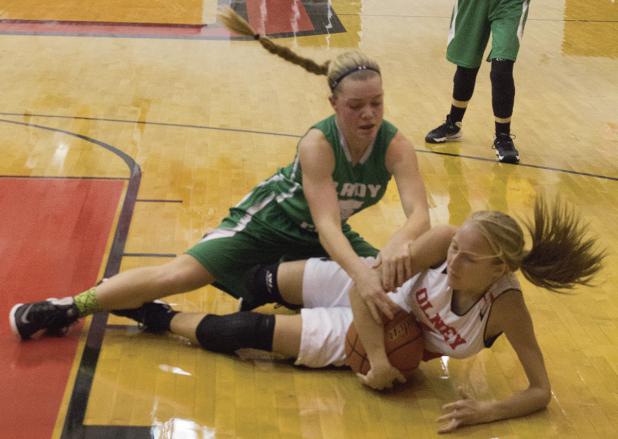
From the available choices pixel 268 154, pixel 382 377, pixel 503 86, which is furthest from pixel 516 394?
pixel 503 86

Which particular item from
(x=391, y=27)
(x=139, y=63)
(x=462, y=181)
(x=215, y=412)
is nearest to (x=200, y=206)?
(x=462, y=181)

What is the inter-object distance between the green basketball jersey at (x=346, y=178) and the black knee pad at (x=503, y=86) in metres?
2.72

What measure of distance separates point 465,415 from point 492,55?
3.51 m

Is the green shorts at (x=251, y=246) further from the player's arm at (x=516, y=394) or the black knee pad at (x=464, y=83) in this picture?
the black knee pad at (x=464, y=83)

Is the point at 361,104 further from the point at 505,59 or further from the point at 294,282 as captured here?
the point at 505,59

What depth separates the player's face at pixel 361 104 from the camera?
349cm

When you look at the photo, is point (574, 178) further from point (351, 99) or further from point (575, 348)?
point (351, 99)

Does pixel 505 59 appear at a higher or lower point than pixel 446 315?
lower

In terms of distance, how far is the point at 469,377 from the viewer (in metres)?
3.65

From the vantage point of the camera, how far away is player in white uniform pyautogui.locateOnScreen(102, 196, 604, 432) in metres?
3.19

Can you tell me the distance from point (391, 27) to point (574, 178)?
4639mm

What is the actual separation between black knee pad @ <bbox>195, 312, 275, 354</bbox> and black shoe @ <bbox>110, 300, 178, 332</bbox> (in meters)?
0.17

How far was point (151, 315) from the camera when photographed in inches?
151

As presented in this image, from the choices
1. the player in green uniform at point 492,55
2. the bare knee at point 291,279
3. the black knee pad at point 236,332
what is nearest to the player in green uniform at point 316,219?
the bare knee at point 291,279
